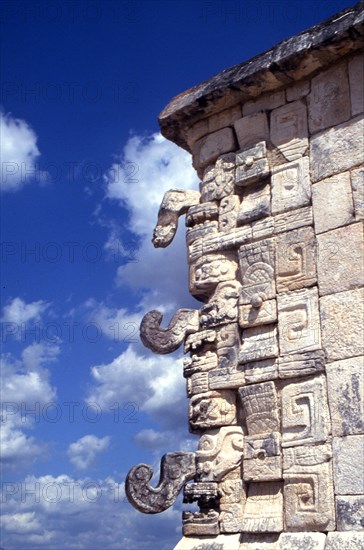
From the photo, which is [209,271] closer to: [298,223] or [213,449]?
[298,223]

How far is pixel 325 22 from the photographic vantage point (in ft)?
21.7

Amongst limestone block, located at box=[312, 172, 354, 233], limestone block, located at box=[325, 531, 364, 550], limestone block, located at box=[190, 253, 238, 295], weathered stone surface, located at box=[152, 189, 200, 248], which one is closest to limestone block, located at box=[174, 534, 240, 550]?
limestone block, located at box=[325, 531, 364, 550]

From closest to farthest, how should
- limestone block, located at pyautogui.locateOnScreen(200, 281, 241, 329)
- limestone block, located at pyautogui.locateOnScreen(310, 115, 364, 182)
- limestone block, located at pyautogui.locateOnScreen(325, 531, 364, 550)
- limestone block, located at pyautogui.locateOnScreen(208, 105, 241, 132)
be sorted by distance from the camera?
limestone block, located at pyautogui.locateOnScreen(325, 531, 364, 550)
limestone block, located at pyautogui.locateOnScreen(310, 115, 364, 182)
limestone block, located at pyautogui.locateOnScreen(200, 281, 241, 329)
limestone block, located at pyautogui.locateOnScreen(208, 105, 241, 132)

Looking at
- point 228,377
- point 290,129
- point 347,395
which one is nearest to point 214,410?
point 228,377

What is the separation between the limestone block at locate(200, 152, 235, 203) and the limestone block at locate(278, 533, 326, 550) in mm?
3238

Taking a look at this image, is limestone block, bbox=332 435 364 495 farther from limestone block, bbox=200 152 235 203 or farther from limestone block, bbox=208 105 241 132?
limestone block, bbox=208 105 241 132

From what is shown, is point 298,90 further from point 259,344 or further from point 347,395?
point 347,395

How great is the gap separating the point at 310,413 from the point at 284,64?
A: 3202 mm

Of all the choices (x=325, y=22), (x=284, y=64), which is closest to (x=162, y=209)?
(x=284, y=64)

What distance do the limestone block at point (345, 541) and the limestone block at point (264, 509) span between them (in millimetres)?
475

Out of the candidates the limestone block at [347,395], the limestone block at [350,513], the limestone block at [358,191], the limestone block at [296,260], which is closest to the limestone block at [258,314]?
the limestone block at [296,260]

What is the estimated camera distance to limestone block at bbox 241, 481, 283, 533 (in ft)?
18.9

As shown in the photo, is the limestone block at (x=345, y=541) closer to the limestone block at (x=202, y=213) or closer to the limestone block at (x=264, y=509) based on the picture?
the limestone block at (x=264, y=509)

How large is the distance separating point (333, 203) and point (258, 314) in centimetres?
117
